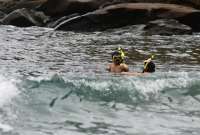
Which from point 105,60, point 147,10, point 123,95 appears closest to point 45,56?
point 105,60

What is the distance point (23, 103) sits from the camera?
12.3 meters

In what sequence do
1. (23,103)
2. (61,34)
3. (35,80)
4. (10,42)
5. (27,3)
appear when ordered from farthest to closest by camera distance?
(27,3) → (61,34) → (10,42) → (35,80) → (23,103)

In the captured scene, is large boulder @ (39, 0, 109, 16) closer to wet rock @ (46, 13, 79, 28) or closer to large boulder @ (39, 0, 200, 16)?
large boulder @ (39, 0, 200, 16)

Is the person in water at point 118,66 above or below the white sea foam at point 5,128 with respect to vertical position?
above

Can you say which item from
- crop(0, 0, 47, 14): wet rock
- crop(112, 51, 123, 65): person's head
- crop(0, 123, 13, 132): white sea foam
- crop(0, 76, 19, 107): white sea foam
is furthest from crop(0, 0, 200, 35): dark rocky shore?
crop(0, 123, 13, 132): white sea foam

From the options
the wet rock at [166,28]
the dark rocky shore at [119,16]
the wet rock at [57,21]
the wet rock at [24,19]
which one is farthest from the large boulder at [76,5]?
the wet rock at [166,28]

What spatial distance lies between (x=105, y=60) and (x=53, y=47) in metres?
5.45

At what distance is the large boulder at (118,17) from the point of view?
115ft

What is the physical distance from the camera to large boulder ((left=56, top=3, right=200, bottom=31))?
35.2 metres

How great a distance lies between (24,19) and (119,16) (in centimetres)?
755

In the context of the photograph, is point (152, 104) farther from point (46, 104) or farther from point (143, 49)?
point (143, 49)

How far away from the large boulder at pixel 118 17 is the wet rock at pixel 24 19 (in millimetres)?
4273

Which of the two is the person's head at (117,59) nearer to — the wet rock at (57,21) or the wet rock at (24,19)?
the wet rock at (57,21)

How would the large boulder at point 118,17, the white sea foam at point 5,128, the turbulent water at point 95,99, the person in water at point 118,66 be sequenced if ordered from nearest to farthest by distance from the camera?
the white sea foam at point 5,128 → the turbulent water at point 95,99 → the person in water at point 118,66 → the large boulder at point 118,17
